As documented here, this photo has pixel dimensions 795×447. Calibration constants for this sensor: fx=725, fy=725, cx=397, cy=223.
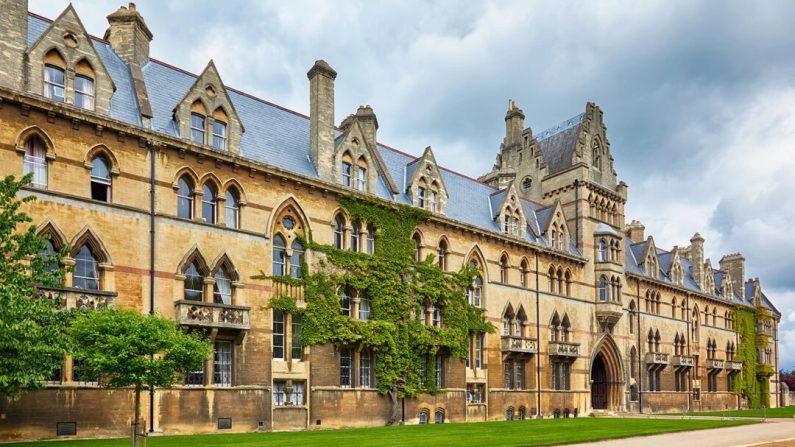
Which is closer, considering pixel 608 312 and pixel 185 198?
pixel 185 198

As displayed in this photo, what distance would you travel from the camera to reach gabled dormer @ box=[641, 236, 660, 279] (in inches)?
2395

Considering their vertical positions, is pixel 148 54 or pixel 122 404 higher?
pixel 148 54

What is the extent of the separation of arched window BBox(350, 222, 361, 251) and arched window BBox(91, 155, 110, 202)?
39.9 ft

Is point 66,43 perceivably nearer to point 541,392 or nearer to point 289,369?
point 289,369

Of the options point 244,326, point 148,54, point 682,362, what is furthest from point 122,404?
point 682,362

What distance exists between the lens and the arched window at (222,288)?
94.5ft

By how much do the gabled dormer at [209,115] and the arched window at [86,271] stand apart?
6.09 metres

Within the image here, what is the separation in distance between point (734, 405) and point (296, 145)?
5720 centimetres

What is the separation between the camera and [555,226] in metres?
49.7

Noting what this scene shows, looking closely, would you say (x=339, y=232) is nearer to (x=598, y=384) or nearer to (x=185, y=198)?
(x=185, y=198)

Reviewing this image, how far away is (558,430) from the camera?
29875 mm

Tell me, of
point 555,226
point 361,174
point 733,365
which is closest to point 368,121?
point 361,174

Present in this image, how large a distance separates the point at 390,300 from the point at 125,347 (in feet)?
55.7

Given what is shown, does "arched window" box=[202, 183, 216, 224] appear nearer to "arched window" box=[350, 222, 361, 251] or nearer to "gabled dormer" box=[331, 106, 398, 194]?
"gabled dormer" box=[331, 106, 398, 194]
